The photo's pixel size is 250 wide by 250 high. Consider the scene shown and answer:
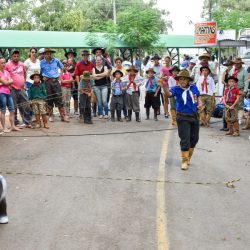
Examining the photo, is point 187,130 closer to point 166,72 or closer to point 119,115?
point 119,115

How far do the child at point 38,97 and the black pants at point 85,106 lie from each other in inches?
50.5

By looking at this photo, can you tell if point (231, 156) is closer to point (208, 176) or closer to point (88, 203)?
point (208, 176)

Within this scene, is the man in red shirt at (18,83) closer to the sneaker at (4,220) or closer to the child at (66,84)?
the child at (66,84)

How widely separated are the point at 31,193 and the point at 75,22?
3417cm

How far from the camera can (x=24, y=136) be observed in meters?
11.3

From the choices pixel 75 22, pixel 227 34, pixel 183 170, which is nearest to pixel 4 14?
pixel 75 22

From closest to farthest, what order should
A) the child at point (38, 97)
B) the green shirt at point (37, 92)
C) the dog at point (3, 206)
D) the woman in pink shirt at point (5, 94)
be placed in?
the dog at point (3, 206)
the woman in pink shirt at point (5, 94)
the child at point (38, 97)
the green shirt at point (37, 92)

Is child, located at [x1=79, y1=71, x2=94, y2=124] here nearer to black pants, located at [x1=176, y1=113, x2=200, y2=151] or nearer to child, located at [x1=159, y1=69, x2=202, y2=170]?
child, located at [x1=159, y1=69, x2=202, y2=170]

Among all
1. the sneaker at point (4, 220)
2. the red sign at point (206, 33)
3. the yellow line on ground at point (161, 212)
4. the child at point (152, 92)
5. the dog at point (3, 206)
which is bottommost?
the yellow line on ground at point (161, 212)

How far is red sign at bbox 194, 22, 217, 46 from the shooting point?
65.2 ft

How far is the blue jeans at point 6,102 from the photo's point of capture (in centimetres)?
1150

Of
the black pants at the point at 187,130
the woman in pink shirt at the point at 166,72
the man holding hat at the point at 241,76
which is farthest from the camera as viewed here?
the woman in pink shirt at the point at 166,72

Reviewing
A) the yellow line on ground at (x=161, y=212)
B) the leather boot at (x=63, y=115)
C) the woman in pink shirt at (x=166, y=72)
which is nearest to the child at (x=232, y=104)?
the woman in pink shirt at (x=166, y=72)

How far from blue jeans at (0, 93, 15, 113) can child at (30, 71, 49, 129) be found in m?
0.66
